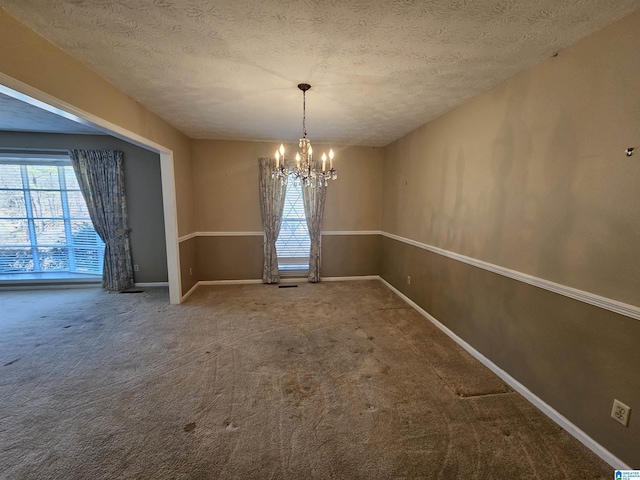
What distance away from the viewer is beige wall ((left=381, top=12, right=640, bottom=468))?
1397 mm

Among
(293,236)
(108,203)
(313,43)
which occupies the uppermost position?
(313,43)

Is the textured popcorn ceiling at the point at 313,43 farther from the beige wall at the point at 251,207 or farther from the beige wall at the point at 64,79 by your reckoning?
the beige wall at the point at 251,207

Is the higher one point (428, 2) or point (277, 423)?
point (428, 2)

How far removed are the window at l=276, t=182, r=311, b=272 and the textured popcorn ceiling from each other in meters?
2.02

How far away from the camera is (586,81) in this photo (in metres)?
1.56

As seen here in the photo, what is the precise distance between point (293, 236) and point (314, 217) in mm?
535

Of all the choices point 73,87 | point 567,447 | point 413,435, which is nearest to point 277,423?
point 413,435

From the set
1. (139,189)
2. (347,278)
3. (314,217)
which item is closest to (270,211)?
(314,217)

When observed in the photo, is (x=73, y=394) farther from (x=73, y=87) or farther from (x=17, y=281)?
(x=17, y=281)

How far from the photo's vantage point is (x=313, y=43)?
1650mm

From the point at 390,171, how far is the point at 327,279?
7.41ft

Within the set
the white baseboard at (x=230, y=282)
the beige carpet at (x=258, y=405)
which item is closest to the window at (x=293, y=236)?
the white baseboard at (x=230, y=282)

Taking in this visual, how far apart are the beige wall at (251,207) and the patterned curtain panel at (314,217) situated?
162mm

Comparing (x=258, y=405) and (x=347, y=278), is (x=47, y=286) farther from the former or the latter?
(x=347, y=278)
